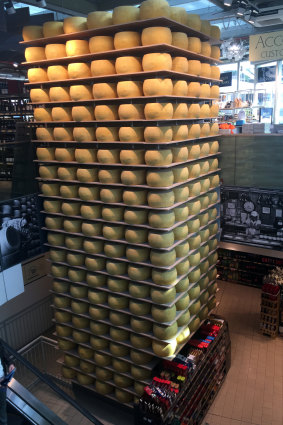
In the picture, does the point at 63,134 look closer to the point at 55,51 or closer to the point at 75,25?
the point at 55,51

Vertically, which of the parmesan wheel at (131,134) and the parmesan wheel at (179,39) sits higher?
the parmesan wheel at (179,39)

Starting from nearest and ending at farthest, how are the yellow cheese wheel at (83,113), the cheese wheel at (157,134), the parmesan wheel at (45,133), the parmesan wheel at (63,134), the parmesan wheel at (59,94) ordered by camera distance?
the cheese wheel at (157,134), the yellow cheese wheel at (83,113), the parmesan wheel at (59,94), the parmesan wheel at (63,134), the parmesan wheel at (45,133)

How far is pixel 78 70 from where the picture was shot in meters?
4.04

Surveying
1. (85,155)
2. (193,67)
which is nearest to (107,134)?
(85,155)

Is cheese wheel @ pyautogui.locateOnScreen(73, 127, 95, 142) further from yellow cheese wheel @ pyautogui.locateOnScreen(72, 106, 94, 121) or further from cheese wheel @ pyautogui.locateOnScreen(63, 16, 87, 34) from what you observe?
cheese wheel @ pyautogui.locateOnScreen(63, 16, 87, 34)

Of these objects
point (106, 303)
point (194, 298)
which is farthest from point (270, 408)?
point (106, 303)

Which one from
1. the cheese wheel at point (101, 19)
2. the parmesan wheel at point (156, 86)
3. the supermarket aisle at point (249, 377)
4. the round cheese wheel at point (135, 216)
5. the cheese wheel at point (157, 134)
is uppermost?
the cheese wheel at point (101, 19)

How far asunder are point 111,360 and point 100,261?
4.60 feet

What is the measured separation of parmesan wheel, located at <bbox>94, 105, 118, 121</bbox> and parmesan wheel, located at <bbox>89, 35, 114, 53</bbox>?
0.58m

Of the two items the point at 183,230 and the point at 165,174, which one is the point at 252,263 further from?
the point at 165,174

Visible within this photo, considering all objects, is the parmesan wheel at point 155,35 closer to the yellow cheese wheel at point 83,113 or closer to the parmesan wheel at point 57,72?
the yellow cheese wheel at point 83,113

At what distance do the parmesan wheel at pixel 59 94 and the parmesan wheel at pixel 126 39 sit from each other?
0.88 m

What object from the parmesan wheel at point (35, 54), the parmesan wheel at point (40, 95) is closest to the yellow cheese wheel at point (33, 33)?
the parmesan wheel at point (35, 54)

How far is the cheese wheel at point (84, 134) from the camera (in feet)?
13.6
